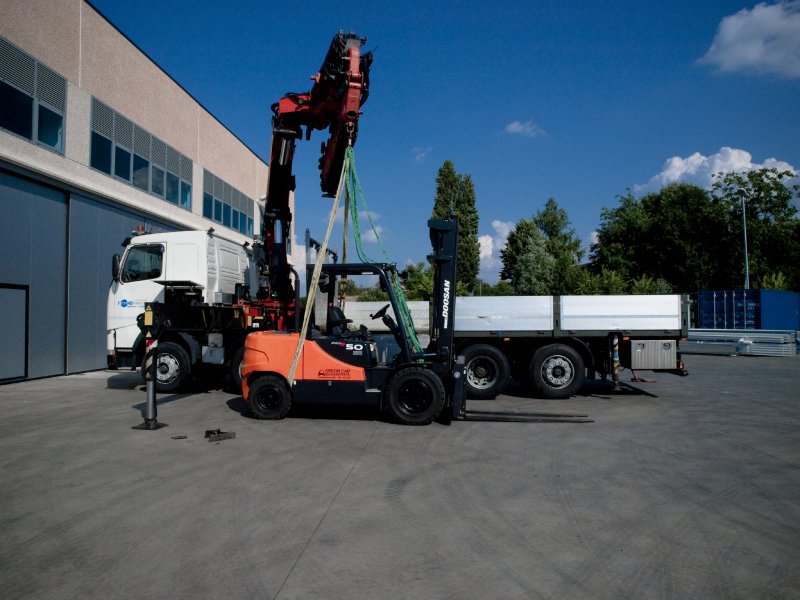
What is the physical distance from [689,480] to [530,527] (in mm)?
2334

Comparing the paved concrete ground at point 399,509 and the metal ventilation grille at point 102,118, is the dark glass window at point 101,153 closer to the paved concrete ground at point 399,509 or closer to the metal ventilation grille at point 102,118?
the metal ventilation grille at point 102,118

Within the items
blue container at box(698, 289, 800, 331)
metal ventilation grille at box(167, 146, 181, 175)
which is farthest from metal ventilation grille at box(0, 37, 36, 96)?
blue container at box(698, 289, 800, 331)

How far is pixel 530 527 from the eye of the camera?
464cm

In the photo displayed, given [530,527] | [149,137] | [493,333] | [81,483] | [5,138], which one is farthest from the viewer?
[149,137]

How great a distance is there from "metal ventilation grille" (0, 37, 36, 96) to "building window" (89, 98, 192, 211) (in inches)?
102

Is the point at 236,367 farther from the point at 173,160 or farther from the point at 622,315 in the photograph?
the point at 173,160

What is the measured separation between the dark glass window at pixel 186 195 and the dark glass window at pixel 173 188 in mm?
377

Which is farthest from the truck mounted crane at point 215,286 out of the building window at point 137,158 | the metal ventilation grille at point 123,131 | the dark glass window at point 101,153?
the metal ventilation grille at point 123,131

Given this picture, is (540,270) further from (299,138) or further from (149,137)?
(299,138)

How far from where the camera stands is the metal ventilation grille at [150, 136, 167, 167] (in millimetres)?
20125

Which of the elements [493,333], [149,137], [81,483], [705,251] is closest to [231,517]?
[81,483]

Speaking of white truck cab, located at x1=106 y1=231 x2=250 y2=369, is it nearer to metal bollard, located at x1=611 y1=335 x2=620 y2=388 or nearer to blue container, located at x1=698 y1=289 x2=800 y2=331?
metal bollard, located at x1=611 y1=335 x2=620 y2=388

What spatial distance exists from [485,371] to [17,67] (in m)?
12.9

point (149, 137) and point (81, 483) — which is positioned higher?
point (149, 137)
